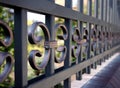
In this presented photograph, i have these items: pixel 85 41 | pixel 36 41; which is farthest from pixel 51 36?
pixel 85 41

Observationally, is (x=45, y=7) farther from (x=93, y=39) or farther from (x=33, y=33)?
(x=93, y=39)

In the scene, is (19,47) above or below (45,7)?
Answer: below

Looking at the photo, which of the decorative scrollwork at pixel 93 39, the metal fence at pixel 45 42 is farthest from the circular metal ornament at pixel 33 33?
the decorative scrollwork at pixel 93 39

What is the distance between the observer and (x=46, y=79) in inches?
40.4

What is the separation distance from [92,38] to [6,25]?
4.03 feet

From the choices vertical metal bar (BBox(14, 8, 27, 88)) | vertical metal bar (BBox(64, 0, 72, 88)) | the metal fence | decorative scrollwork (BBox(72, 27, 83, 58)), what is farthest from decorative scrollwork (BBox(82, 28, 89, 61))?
vertical metal bar (BBox(14, 8, 27, 88))

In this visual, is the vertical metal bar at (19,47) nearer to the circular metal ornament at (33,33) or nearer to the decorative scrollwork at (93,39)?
the circular metal ornament at (33,33)

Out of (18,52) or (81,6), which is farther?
(81,6)

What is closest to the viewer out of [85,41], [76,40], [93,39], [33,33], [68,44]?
[33,33]

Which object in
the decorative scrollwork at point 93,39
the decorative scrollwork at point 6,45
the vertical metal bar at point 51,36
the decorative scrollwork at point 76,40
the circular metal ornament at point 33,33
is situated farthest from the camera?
the decorative scrollwork at point 93,39

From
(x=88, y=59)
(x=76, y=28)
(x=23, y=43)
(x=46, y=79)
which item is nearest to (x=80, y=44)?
(x=76, y=28)

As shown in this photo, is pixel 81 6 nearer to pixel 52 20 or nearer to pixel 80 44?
pixel 80 44

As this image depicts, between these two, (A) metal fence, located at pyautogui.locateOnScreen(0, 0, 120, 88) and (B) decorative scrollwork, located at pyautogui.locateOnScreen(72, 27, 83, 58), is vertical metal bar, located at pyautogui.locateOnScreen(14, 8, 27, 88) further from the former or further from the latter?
(B) decorative scrollwork, located at pyautogui.locateOnScreen(72, 27, 83, 58)

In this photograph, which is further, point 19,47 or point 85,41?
point 85,41
